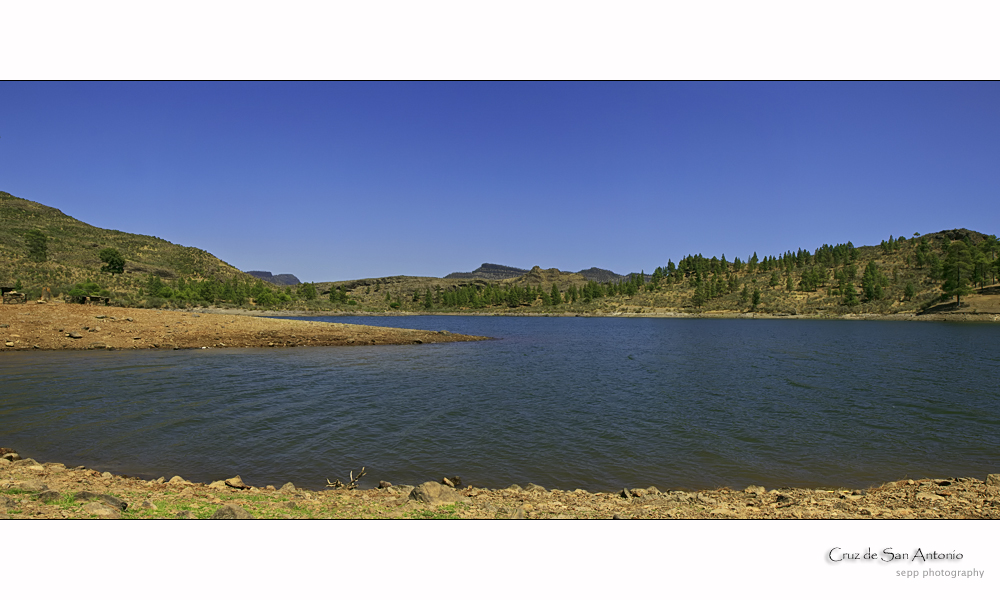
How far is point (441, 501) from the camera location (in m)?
7.74

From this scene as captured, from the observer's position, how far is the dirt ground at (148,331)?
86.5 feet

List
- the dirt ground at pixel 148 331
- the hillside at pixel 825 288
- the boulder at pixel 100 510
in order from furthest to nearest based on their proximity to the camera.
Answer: the hillside at pixel 825 288 < the dirt ground at pixel 148 331 < the boulder at pixel 100 510

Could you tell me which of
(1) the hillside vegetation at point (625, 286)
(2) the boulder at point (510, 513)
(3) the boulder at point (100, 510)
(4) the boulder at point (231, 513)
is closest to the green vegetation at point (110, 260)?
(1) the hillside vegetation at point (625, 286)

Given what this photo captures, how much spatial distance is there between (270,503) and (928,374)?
3102cm

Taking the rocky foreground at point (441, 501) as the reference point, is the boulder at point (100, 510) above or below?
above

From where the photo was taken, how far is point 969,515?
6.95 metres

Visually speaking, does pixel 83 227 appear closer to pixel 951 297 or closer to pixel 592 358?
pixel 592 358

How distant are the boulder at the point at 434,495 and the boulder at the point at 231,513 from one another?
254 centimetres

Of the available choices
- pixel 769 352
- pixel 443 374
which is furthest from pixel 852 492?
pixel 769 352

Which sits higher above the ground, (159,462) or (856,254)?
(856,254)

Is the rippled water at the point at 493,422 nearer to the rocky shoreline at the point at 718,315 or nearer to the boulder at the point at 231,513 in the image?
the boulder at the point at 231,513

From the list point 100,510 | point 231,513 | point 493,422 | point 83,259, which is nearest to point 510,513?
point 231,513

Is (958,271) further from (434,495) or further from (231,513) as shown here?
(231,513)
